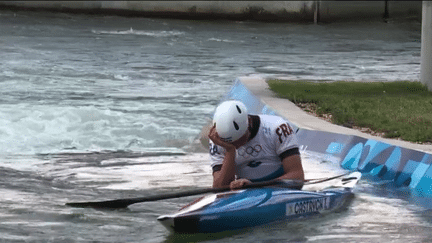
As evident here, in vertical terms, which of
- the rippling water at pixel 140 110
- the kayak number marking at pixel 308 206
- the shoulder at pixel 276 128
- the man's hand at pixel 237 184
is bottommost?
the rippling water at pixel 140 110

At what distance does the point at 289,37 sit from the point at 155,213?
89.3ft

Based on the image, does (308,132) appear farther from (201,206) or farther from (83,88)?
(83,88)

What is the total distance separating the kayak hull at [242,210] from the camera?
906 centimetres

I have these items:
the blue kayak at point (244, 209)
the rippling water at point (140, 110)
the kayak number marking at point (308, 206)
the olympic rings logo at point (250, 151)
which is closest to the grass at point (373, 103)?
the rippling water at point (140, 110)

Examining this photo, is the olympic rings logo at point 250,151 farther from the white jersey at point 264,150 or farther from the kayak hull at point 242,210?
the kayak hull at point 242,210

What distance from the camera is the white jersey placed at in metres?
9.49

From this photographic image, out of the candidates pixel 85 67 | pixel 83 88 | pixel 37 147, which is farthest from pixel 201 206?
pixel 85 67

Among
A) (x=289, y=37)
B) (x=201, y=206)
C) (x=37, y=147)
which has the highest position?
(x=201, y=206)

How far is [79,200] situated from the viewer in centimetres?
1110

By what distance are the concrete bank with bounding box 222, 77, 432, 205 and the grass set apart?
43 cm

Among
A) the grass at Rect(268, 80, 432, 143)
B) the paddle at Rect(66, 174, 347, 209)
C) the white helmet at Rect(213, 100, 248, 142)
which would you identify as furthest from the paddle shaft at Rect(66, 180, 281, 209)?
the grass at Rect(268, 80, 432, 143)

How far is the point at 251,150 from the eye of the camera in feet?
31.5

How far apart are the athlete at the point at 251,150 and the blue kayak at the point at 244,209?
16 cm

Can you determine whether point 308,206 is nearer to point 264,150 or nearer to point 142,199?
point 264,150
